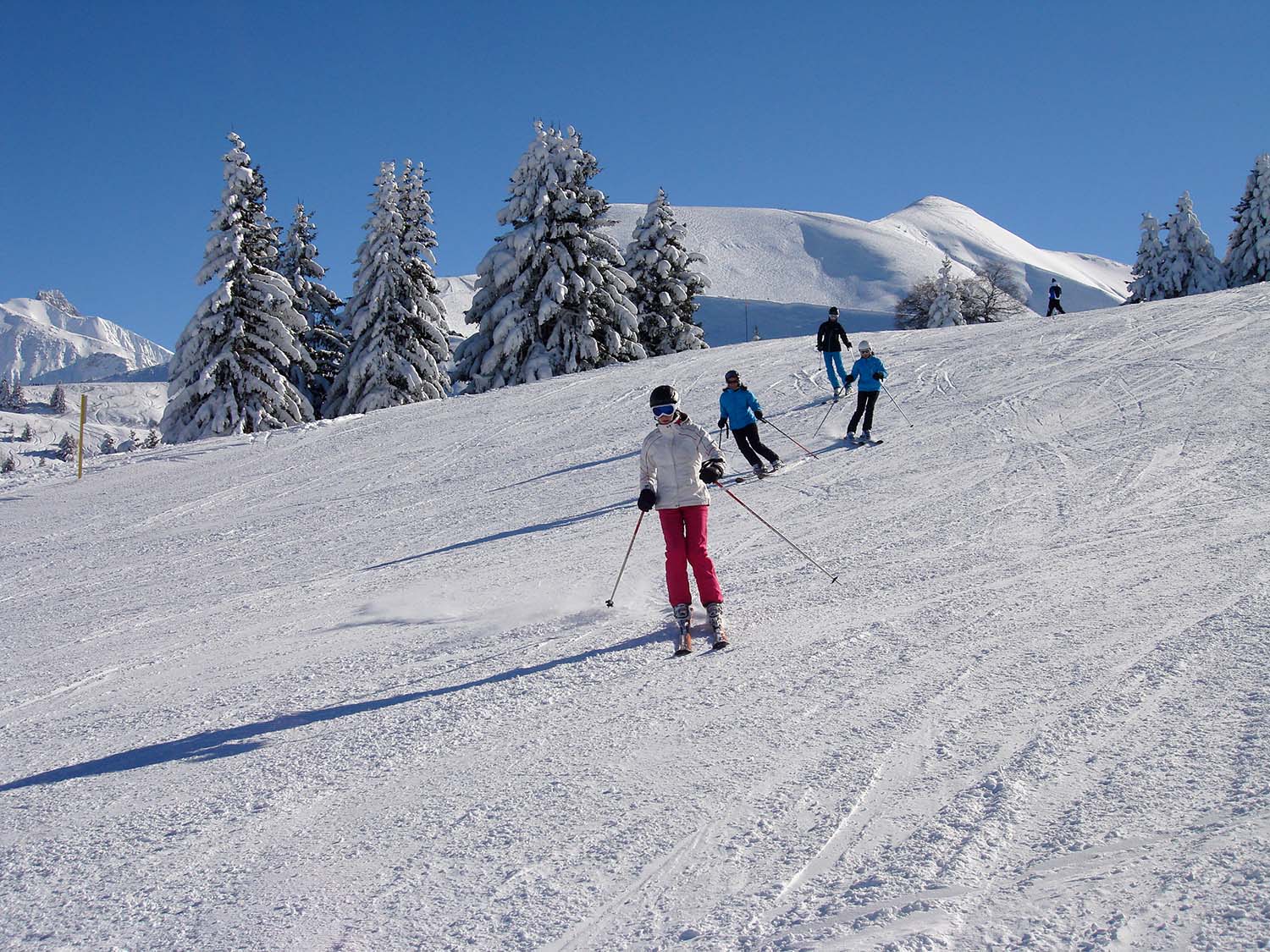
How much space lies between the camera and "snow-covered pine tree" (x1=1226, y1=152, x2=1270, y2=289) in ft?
137

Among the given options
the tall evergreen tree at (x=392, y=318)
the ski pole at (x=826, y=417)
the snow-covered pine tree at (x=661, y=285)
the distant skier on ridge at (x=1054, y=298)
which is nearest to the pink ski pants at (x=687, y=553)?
the ski pole at (x=826, y=417)

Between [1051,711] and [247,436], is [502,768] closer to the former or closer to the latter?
[1051,711]

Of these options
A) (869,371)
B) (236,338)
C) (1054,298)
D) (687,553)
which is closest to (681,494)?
(687,553)

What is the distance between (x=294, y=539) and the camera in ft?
37.5

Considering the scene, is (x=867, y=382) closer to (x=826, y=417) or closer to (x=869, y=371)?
(x=869, y=371)

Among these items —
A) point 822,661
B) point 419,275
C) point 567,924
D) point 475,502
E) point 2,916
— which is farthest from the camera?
point 419,275

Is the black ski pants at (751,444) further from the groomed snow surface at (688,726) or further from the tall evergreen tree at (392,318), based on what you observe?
the tall evergreen tree at (392,318)

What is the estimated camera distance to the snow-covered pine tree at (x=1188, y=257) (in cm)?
4566

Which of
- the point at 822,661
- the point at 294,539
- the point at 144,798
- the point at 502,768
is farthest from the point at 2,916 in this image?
the point at 294,539

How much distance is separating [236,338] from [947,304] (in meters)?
40.0

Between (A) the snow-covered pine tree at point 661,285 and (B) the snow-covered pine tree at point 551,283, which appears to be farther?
(A) the snow-covered pine tree at point 661,285

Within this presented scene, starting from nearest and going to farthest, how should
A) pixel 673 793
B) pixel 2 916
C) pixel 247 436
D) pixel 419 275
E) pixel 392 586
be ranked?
pixel 2 916 → pixel 673 793 → pixel 392 586 → pixel 247 436 → pixel 419 275

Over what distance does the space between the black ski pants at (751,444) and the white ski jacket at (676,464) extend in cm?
578

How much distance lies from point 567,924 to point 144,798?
8.60 feet
